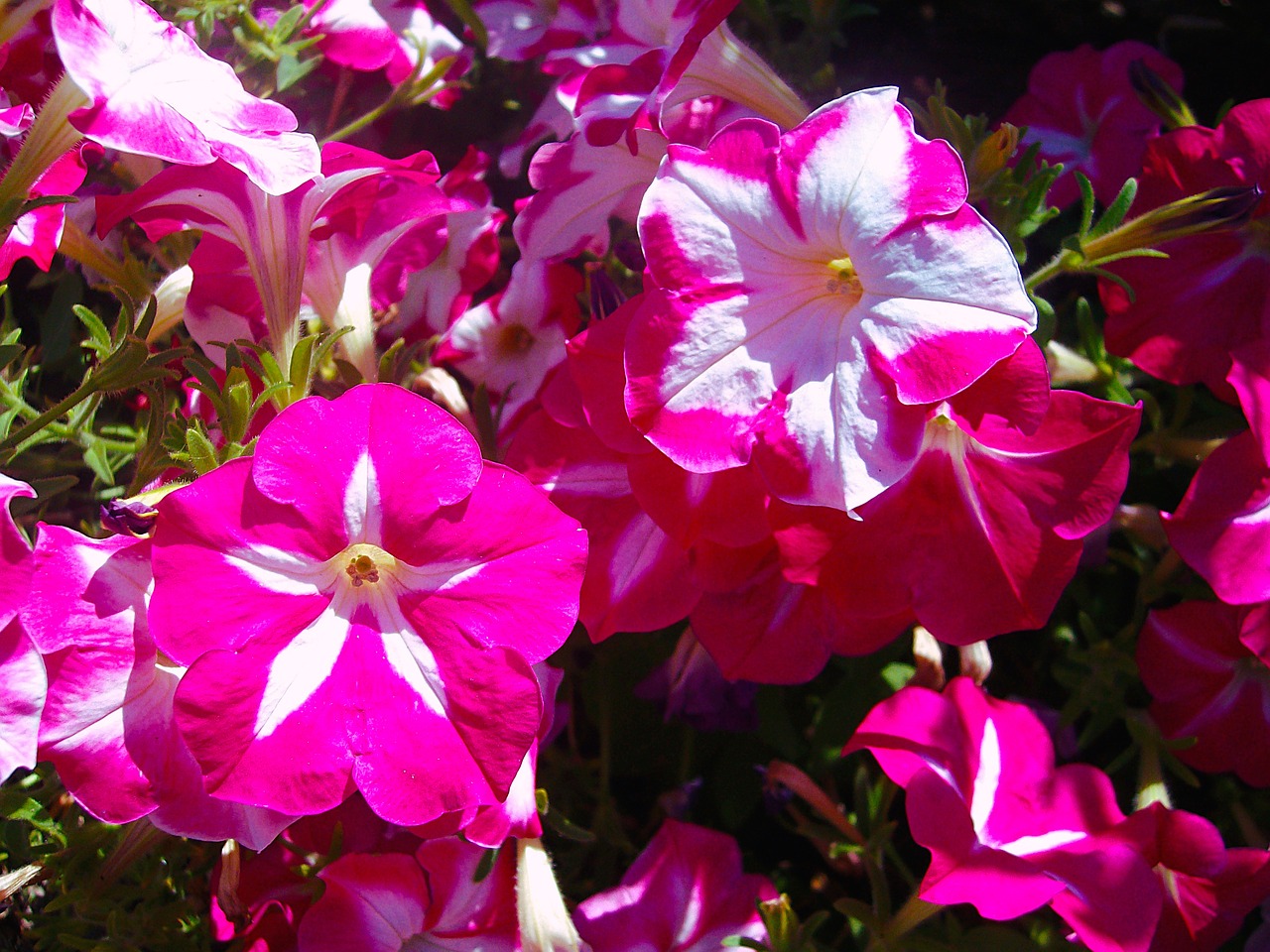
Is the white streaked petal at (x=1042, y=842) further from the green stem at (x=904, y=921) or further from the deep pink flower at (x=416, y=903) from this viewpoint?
the deep pink flower at (x=416, y=903)

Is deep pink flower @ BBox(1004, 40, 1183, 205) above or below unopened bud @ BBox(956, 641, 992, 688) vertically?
above

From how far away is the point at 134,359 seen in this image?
83cm

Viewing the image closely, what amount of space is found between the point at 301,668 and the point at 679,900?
51 cm

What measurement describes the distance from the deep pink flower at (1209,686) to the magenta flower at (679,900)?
0.52 m

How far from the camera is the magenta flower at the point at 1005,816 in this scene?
919 millimetres

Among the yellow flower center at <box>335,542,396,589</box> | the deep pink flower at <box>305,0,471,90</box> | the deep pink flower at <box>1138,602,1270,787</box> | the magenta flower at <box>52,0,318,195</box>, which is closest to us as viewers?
the magenta flower at <box>52,0,318,195</box>

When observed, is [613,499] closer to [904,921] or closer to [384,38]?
[904,921]

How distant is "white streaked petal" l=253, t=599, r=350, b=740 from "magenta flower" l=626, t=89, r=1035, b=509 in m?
0.32

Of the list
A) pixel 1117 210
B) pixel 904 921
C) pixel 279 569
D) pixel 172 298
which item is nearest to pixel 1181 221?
pixel 1117 210

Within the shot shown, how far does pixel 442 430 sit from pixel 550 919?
20.2 inches

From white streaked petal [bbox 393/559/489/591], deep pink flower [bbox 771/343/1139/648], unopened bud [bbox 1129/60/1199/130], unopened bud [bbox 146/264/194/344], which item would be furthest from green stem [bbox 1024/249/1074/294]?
unopened bud [bbox 146/264/194/344]

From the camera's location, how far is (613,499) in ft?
3.19

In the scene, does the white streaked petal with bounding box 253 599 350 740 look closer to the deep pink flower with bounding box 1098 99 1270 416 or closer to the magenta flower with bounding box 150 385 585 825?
the magenta flower with bounding box 150 385 585 825

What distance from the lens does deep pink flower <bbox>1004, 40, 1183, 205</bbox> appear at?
4.06ft
